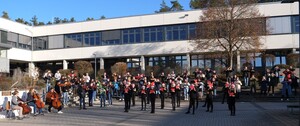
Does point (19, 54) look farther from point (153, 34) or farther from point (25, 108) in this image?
point (25, 108)

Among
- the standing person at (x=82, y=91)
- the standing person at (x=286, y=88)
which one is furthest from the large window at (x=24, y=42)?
the standing person at (x=286, y=88)

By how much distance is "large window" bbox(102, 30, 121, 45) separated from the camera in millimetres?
43125

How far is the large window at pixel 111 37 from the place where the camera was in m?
43.1

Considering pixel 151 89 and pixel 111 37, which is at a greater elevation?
pixel 111 37

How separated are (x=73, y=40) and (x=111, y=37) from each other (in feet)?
18.2

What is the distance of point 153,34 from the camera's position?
136 feet

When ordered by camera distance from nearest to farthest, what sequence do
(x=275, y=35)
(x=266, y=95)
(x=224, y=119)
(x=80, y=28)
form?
(x=224, y=119) → (x=266, y=95) → (x=275, y=35) → (x=80, y=28)

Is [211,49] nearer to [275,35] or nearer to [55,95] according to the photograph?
[275,35]

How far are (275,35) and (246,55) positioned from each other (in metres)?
7.22

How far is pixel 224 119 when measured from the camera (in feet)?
44.1

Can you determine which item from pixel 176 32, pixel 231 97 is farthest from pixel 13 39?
pixel 231 97

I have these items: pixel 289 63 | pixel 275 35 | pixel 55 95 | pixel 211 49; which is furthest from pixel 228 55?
pixel 55 95

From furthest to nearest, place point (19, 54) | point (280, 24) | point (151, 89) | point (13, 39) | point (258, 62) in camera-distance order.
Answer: point (19, 54), point (13, 39), point (258, 62), point (280, 24), point (151, 89)

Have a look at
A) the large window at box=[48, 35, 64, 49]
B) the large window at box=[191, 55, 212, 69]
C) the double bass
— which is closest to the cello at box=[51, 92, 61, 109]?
the double bass
